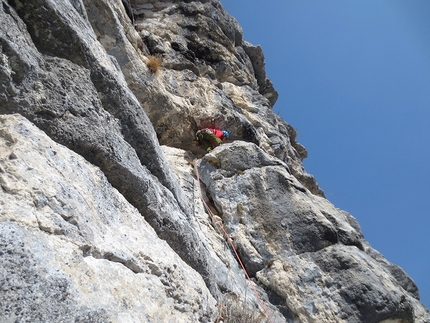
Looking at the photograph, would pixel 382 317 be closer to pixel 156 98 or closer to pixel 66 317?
pixel 66 317

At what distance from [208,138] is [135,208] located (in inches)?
203

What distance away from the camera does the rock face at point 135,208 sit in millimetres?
2459

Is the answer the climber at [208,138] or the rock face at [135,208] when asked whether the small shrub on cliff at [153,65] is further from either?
the climber at [208,138]

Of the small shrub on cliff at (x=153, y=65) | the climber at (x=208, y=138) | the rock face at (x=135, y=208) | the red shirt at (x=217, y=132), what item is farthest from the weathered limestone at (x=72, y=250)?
the small shrub on cliff at (x=153, y=65)

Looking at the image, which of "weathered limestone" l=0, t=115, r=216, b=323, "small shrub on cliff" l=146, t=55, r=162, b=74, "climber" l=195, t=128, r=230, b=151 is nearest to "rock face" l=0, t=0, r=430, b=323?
"weathered limestone" l=0, t=115, r=216, b=323

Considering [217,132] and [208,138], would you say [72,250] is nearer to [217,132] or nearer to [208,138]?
[208,138]

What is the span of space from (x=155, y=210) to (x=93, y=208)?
1132 millimetres

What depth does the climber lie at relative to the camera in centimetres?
893

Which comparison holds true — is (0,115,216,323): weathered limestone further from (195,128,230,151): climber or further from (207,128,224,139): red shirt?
(207,128,224,139): red shirt

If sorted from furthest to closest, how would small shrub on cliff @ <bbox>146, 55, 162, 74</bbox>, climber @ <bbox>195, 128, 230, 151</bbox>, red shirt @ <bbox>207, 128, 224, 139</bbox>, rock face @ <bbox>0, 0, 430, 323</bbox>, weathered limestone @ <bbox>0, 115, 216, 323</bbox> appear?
1. red shirt @ <bbox>207, 128, 224, 139</bbox>
2. small shrub on cliff @ <bbox>146, 55, 162, 74</bbox>
3. climber @ <bbox>195, 128, 230, 151</bbox>
4. rock face @ <bbox>0, 0, 430, 323</bbox>
5. weathered limestone @ <bbox>0, 115, 216, 323</bbox>

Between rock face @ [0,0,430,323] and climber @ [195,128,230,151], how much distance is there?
0.31 meters

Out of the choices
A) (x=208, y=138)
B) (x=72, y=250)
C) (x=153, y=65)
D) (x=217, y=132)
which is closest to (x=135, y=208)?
(x=72, y=250)

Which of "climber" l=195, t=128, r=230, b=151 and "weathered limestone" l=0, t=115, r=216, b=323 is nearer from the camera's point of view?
"weathered limestone" l=0, t=115, r=216, b=323

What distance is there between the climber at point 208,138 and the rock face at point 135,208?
31 centimetres
